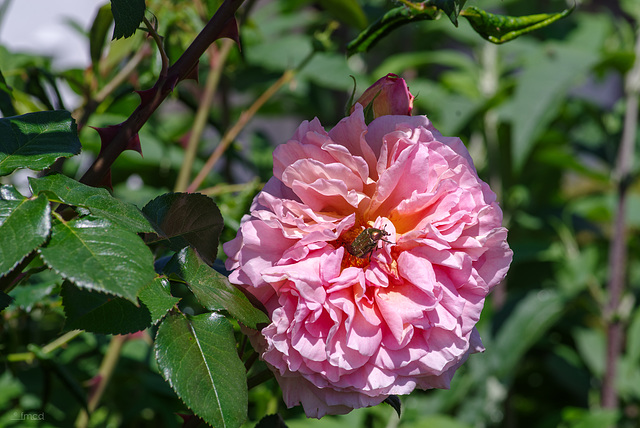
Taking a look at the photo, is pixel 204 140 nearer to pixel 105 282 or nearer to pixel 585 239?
pixel 105 282

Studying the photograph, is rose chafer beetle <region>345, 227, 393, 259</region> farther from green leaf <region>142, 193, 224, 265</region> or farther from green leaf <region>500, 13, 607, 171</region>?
green leaf <region>500, 13, 607, 171</region>

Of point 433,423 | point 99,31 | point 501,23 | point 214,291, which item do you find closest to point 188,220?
point 214,291

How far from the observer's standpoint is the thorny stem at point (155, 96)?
441mm

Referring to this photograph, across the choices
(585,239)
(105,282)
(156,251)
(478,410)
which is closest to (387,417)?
(478,410)

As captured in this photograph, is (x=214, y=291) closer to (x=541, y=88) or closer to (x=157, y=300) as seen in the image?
(x=157, y=300)

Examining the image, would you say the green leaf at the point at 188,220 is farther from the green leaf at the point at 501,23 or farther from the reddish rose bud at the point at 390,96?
the green leaf at the point at 501,23

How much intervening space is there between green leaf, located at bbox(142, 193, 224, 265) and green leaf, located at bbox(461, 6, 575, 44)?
26cm

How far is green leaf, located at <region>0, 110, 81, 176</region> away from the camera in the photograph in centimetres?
41

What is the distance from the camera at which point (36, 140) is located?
1.42ft

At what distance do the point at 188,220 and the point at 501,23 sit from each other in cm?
30

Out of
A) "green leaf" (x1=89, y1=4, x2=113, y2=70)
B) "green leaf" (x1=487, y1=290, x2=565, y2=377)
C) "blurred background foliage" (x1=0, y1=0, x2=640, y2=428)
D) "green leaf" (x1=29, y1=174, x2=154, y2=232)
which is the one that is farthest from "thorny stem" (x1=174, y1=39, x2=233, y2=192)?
"green leaf" (x1=487, y1=290, x2=565, y2=377)

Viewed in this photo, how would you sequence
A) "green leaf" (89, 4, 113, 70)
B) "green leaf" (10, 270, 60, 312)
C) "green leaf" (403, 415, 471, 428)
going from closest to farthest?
"green leaf" (10, 270, 60, 312) → "green leaf" (89, 4, 113, 70) → "green leaf" (403, 415, 471, 428)

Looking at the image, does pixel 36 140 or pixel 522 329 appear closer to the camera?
pixel 36 140

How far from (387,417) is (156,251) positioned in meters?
0.60
